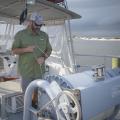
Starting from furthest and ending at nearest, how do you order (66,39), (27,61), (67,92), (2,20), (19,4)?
(66,39) < (2,20) < (19,4) < (27,61) < (67,92)

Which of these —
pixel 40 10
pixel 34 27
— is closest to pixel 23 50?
pixel 34 27

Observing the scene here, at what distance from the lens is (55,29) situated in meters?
7.61

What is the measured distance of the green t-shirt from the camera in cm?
413

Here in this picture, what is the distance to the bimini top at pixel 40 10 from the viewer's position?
19.2ft

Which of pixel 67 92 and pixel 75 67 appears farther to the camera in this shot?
pixel 75 67

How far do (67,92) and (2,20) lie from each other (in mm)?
4358

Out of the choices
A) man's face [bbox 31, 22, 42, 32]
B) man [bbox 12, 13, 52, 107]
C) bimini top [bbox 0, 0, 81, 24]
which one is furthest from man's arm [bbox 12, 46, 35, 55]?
bimini top [bbox 0, 0, 81, 24]

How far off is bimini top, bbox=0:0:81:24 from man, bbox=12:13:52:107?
61.1 inches

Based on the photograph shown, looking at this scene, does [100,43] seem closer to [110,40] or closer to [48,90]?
[110,40]

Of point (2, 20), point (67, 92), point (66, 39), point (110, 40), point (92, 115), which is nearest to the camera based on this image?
point (67, 92)

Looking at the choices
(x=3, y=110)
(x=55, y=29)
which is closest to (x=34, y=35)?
(x=3, y=110)

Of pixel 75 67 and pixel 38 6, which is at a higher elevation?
pixel 38 6

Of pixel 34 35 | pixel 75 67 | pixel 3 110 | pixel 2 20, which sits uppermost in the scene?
pixel 2 20

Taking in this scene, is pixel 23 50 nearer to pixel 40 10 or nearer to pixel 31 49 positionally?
pixel 31 49
